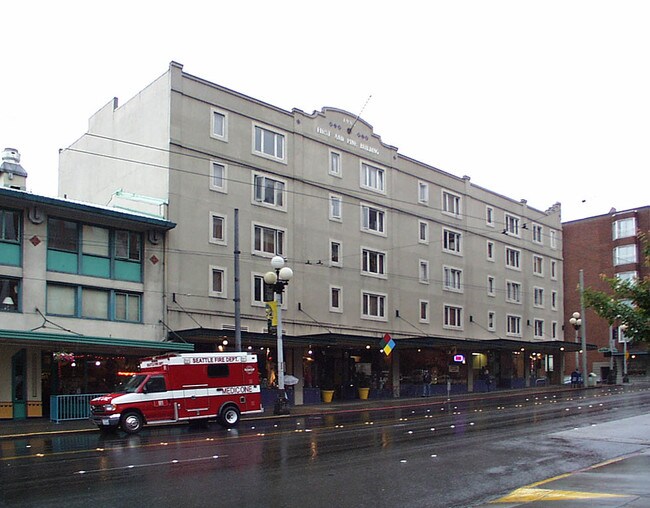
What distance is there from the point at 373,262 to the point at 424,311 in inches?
233

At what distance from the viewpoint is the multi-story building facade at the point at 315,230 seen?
3582cm

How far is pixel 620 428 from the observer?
22.5m

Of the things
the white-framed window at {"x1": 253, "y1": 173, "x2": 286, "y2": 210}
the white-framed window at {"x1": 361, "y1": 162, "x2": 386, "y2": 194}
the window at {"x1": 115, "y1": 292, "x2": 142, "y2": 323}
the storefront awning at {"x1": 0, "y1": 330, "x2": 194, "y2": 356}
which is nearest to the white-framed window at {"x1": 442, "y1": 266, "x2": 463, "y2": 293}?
the white-framed window at {"x1": 361, "y1": 162, "x2": 386, "y2": 194}

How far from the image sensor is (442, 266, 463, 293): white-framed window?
167 feet

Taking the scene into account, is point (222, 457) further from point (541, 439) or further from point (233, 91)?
point (233, 91)

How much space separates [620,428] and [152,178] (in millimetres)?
23634

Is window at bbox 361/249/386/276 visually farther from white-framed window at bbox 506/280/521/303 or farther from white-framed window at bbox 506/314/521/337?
white-framed window at bbox 506/314/521/337

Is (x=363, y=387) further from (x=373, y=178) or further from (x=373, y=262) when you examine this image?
(x=373, y=178)

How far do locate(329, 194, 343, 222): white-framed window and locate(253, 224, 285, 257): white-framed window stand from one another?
4158 mm

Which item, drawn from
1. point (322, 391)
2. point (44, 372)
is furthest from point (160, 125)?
point (322, 391)

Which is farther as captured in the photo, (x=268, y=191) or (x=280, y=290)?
(x=268, y=191)

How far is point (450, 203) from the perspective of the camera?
5262 centimetres

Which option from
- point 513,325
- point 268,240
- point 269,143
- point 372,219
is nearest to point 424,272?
point 372,219

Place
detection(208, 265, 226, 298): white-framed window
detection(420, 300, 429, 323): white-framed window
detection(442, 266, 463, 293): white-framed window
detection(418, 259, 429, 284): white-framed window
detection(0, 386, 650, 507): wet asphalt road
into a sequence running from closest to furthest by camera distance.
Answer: detection(0, 386, 650, 507): wet asphalt road, detection(208, 265, 226, 298): white-framed window, detection(420, 300, 429, 323): white-framed window, detection(418, 259, 429, 284): white-framed window, detection(442, 266, 463, 293): white-framed window
